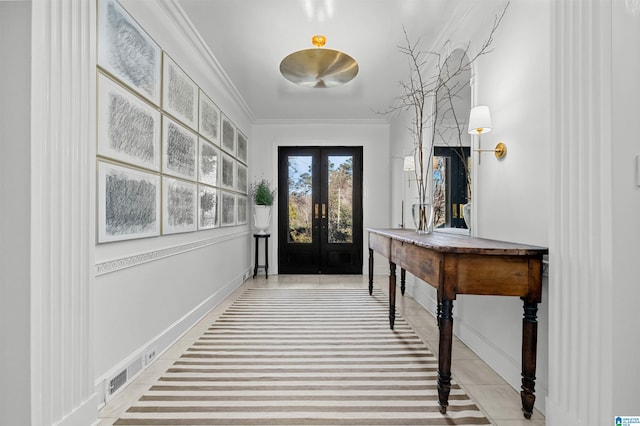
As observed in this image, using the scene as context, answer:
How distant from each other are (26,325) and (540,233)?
2328 mm

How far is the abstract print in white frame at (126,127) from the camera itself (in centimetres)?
182

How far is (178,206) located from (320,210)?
3.26 metres

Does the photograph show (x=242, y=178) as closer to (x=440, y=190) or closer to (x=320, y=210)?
(x=320, y=210)

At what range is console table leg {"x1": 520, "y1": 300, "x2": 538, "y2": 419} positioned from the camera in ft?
5.36

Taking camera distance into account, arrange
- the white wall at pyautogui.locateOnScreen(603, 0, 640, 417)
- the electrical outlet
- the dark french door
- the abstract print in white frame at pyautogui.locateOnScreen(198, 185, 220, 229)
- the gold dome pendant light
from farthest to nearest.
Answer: the abstract print in white frame at pyautogui.locateOnScreen(198, 185, 220, 229), the dark french door, the gold dome pendant light, the electrical outlet, the white wall at pyautogui.locateOnScreen(603, 0, 640, 417)

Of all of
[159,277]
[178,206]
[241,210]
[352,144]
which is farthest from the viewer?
[352,144]

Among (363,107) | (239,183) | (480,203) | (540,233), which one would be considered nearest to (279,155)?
(239,183)

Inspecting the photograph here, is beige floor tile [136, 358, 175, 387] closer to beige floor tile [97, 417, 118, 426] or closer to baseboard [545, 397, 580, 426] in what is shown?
beige floor tile [97, 417, 118, 426]

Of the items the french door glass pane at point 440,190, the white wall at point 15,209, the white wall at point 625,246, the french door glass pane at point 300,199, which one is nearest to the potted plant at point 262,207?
the french door glass pane at point 300,199

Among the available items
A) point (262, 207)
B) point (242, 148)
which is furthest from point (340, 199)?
point (242, 148)

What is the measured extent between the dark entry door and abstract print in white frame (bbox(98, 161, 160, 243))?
3.51 meters

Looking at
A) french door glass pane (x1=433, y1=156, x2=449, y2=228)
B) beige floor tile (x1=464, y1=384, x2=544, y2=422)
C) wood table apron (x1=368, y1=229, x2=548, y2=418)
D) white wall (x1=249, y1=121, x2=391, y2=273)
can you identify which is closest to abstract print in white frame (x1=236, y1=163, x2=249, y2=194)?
white wall (x1=249, y1=121, x2=391, y2=273)

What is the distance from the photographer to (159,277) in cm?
250

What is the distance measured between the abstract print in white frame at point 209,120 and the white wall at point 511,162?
2381mm
